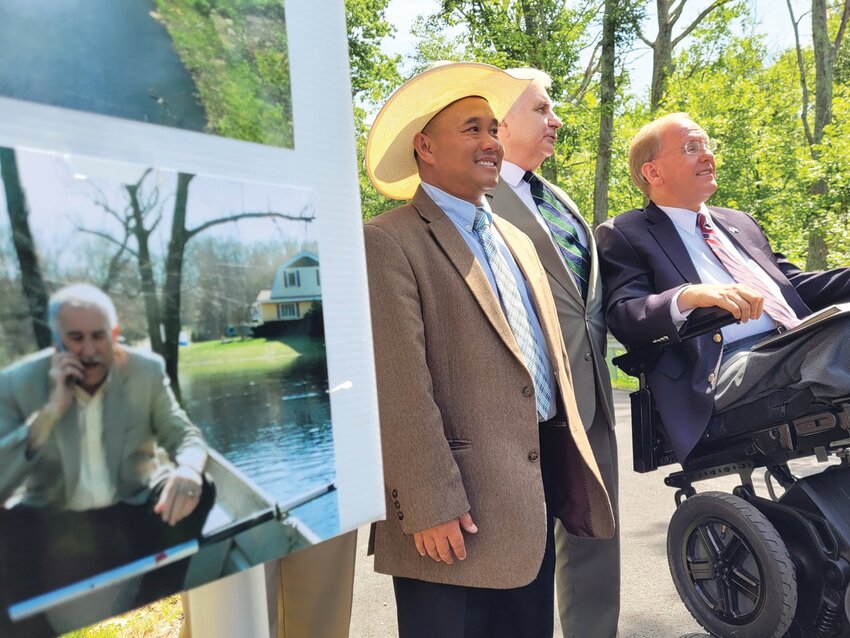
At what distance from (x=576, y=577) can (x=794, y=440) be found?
3.03 feet

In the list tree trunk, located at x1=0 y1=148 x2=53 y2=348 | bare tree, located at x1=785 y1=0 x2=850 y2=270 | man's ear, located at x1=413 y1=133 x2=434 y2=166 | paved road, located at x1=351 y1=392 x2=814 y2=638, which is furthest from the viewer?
bare tree, located at x1=785 y1=0 x2=850 y2=270

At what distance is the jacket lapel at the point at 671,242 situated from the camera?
2.53 meters

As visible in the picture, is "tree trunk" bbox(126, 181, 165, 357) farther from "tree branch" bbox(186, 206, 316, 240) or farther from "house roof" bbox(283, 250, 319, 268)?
"house roof" bbox(283, 250, 319, 268)

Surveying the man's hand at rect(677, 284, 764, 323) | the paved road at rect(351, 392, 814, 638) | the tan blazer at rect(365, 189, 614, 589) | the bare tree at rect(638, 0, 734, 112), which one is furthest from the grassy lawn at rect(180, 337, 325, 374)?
the bare tree at rect(638, 0, 734, 112)

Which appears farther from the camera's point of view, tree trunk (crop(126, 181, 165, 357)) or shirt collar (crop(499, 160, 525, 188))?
shirt collar (crop(499, 160, 525, 188))

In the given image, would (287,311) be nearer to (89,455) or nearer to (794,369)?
(89,455)

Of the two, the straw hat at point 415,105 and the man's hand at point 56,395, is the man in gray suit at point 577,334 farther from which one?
the man's hand at point 56,395

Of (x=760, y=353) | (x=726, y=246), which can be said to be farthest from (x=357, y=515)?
(x=726, y=246)

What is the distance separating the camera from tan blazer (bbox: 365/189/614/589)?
1572mm

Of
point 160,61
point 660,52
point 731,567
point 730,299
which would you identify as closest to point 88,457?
point 160,61

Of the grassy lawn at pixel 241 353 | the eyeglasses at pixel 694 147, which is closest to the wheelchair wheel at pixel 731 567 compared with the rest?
the eyeglasses at pixel 694 147

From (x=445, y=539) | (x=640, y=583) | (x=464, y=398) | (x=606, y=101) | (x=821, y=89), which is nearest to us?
(x=445, y=539)

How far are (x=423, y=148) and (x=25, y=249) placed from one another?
60.9 inches

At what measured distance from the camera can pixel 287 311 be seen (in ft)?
2.47
